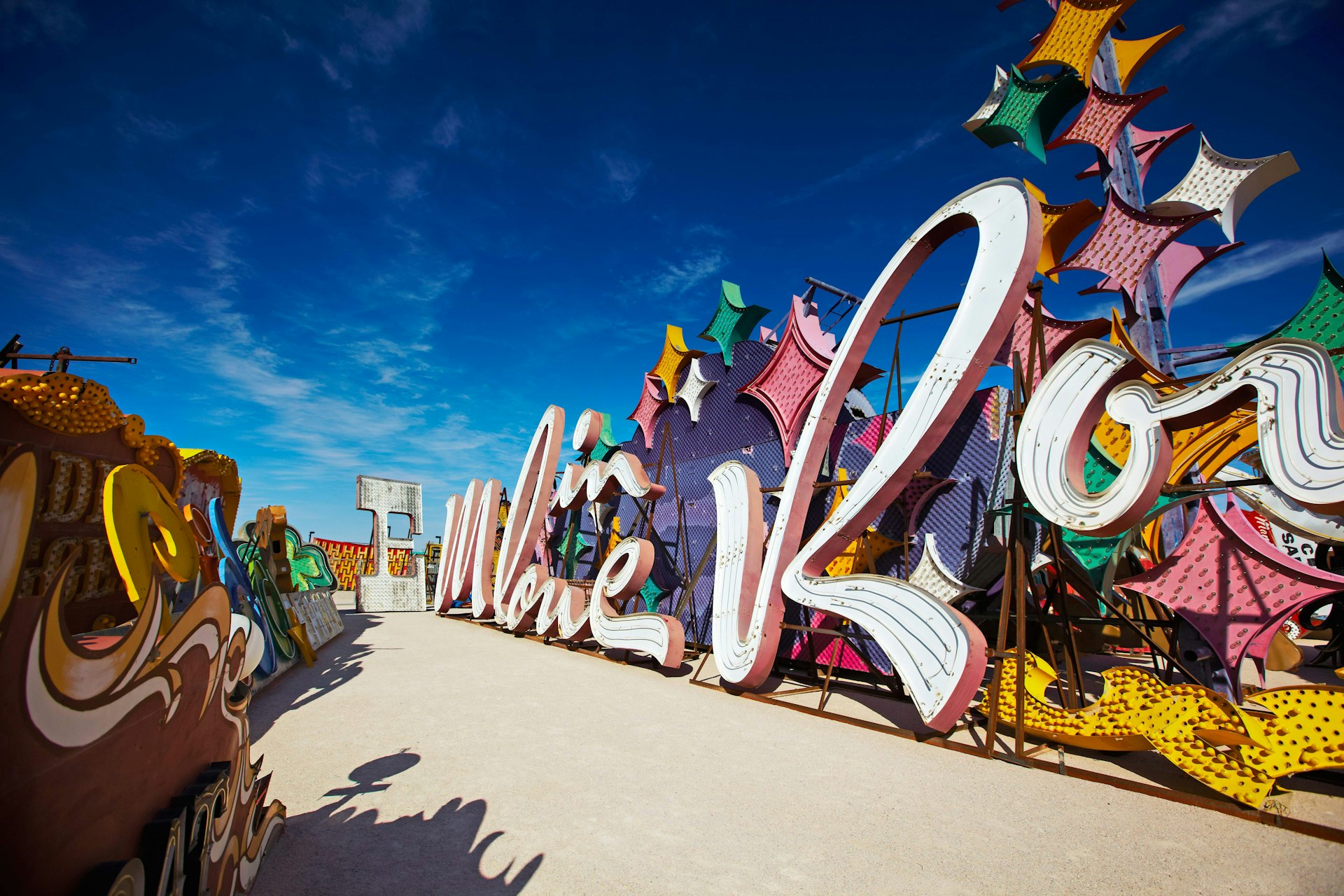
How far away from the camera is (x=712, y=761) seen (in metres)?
5.27

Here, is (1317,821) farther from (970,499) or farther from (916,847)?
(970,499)

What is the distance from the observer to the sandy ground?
10.9 ft

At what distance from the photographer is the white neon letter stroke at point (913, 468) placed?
5.54 m

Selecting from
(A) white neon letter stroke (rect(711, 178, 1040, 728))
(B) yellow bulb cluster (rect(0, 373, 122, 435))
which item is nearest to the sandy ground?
(A) white neon letter stroke (rect(711, 178, 1040, 728))

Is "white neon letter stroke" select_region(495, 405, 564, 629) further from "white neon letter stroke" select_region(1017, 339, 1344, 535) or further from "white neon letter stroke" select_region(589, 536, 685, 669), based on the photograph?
"white neon letter stroke" select_region(1017, 339, 1344, 535)

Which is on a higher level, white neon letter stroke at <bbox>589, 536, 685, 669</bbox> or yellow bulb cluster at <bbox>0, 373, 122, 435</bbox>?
yellow bulb cluster at <bbox>0, 373, 122, 435</bbox>

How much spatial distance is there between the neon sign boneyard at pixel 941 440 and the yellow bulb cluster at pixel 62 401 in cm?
647

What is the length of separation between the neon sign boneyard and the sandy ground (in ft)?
3.24

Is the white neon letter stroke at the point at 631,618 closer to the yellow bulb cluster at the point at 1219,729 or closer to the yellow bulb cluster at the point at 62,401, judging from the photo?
the yellow bulb cluster at the point at 1219,729

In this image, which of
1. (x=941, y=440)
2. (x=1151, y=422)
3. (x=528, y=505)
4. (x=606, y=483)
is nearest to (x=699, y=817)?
(x=941, y=440)

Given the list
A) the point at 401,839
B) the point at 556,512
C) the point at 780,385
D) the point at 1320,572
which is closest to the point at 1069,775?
the point at 1320,572

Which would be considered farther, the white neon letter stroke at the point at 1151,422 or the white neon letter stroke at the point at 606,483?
the white neon letter stroke at the point at 606,483

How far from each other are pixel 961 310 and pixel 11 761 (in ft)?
21.7

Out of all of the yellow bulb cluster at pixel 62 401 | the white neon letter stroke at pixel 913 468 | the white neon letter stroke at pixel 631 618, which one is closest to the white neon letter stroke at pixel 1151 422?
the white neon letter stroke at pixel 913 468
